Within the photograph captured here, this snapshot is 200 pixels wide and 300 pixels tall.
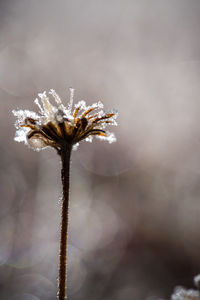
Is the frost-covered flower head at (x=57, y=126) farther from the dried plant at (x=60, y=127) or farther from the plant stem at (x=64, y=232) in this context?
the plant stem at (x=64, y=232)

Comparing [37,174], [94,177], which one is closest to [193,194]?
[94,177]

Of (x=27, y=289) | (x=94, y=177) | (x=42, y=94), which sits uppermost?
(x=94, y=177)

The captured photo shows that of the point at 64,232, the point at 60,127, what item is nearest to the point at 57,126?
the point at 60,127

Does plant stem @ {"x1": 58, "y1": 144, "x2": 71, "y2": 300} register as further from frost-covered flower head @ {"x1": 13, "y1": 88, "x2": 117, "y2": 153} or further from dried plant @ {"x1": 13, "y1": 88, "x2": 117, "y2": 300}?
frost-covered flower head @ {"x1": 13, "y1": 88, "x2": 117, "y2": 153}

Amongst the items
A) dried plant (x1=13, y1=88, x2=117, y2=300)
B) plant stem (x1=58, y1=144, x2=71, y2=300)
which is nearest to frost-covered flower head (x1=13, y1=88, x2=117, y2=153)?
dried plant (x1=13, y1=88, x2=117, y2=300)

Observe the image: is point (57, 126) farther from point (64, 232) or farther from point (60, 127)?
point (64, 232)

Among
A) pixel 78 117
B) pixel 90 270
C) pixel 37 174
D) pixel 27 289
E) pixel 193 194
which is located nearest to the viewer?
pixel 78 117

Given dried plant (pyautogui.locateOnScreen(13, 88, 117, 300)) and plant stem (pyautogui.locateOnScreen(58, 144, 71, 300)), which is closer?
plant stem (pyautogui.locateOnScreen(58, 144, 71, 300))

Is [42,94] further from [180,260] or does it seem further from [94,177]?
[94,177]
